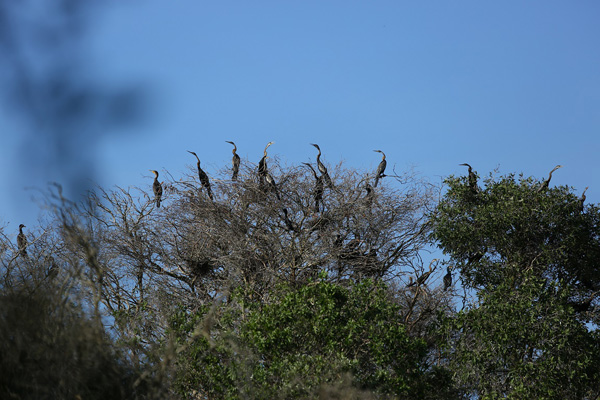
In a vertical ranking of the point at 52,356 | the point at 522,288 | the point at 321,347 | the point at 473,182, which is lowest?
the point at 52,356

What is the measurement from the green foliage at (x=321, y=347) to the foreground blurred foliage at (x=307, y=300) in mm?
34

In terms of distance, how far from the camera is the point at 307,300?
46.8ft

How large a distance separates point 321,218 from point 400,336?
7.64 m

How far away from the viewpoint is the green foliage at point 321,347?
13.3 meters

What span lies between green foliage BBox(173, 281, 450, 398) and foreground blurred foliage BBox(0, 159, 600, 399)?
0.03 meters

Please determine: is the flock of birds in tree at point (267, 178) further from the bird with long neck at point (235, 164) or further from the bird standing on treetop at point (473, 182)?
the bird standing on treetop at point (473, 182)

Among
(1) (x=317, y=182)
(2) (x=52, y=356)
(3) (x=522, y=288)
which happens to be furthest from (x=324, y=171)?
(2) (x=52, y=356)

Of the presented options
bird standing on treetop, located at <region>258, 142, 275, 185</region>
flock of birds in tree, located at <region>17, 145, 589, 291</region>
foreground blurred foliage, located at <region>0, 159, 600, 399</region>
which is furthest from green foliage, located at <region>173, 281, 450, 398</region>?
bird standing on treetop, located at <region>258, 142, 275, 185</region>

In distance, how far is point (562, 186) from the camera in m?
20.4

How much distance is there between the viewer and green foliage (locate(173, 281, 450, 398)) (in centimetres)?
1328

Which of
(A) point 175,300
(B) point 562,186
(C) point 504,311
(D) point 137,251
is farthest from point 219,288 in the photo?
(B) point 562,186

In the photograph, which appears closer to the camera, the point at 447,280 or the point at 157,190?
the point at 447,280

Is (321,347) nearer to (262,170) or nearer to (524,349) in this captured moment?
(524,349)

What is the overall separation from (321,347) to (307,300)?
0.83 m
